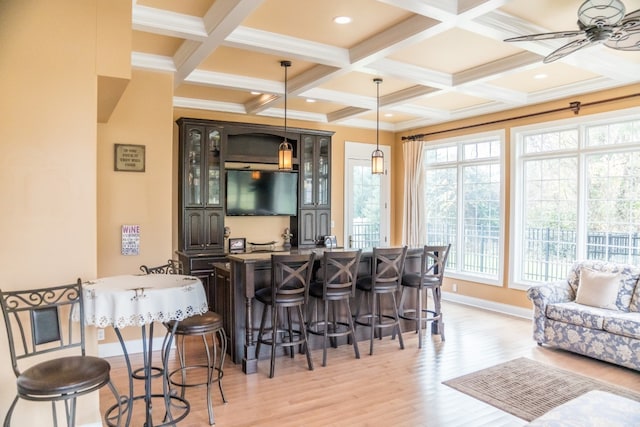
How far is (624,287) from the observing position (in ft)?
15.0

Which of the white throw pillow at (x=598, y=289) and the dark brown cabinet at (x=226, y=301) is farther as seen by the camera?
the white throw pillow at (x=598, y=289)

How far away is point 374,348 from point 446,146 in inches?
161

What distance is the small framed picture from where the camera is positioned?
6.29m

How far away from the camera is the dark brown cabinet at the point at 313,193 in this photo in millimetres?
6992

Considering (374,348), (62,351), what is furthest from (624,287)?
(62,351)

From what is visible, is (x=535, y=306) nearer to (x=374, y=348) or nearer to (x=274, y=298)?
(x=374, y=348)

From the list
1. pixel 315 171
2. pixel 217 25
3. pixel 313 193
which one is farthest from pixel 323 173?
pixel 217 25

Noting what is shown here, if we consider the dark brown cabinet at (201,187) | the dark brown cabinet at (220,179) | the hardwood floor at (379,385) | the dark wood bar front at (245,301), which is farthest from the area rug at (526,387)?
the dark brown cabinet at (201,187)

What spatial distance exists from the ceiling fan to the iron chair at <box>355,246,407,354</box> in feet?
7.90

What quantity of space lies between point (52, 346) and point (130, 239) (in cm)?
192

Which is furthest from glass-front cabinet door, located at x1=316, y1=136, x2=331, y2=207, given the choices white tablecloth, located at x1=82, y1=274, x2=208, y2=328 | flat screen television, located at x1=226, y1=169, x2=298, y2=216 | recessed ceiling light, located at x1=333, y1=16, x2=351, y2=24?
white tablecloth, located at x1=82, y1=274, x2=208, y2=328

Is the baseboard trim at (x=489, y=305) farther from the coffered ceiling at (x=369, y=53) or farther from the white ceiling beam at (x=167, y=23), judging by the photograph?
the white ceiling beam at (x=167, y=23)

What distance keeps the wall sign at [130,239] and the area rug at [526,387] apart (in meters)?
3.27

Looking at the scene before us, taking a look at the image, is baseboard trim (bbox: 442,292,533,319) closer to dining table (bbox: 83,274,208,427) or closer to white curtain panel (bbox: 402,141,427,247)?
white curtain panel (bbox: 402,141,427,247)
